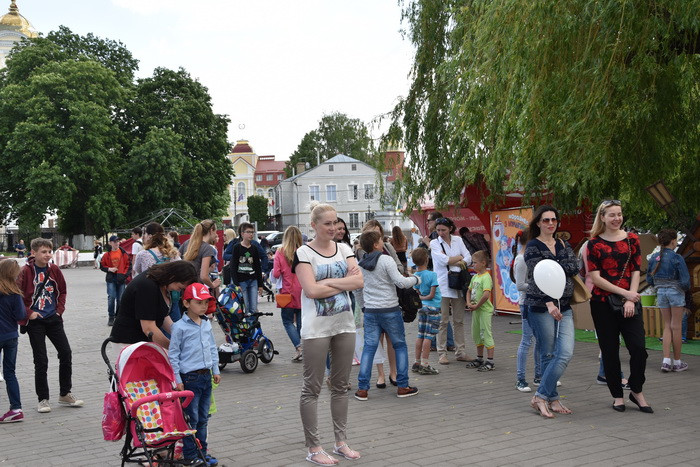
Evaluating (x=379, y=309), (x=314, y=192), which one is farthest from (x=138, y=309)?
(x=314, y=192)

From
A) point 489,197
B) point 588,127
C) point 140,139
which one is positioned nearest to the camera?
point 588,127

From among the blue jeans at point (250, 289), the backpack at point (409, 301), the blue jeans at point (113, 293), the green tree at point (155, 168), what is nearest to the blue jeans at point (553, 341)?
the backpack at point (409, 301)

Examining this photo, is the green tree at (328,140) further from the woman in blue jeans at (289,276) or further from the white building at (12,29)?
the woman in blue jeans at (289,276)

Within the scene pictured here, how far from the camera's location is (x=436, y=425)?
267 inches

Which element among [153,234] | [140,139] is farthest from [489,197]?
[140,139]

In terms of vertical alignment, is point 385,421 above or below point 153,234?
below

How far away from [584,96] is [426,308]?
3114 mm

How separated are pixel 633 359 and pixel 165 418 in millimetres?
4227

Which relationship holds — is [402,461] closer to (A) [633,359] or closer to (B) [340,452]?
(B) [340,452]

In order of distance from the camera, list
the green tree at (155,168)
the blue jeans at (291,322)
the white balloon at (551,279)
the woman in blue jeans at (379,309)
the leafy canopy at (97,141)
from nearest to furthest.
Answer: the white balloon at (551,279), the woman in blue jeans at (379,309), the blue jeans at (291,322), the leafy canopy at (97,141), the green tree at (155,168)

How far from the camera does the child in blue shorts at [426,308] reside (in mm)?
9008

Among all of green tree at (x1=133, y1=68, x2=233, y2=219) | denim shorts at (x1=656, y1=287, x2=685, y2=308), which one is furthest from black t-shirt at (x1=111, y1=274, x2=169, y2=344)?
green tree at (x1=133, y1=68, x2=233, y2=219)

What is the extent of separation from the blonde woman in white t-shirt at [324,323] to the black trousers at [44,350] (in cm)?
344

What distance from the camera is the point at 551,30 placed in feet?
30.2
